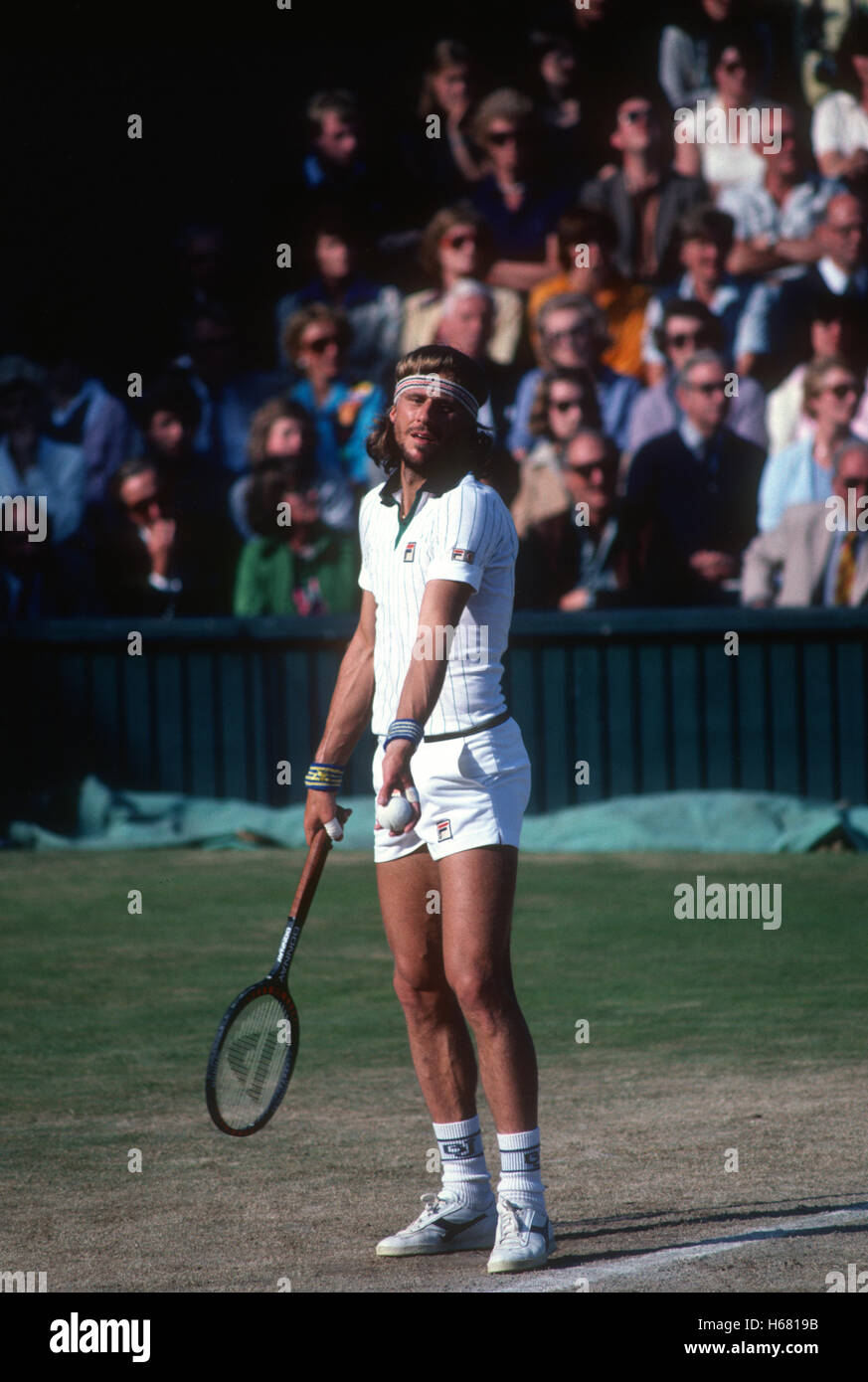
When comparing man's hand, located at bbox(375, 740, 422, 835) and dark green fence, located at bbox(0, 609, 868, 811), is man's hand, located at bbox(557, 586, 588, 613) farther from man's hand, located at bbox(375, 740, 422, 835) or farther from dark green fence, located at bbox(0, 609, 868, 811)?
man's hand, located at bbox(375, 740, 422, 835)

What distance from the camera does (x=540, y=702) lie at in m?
11.6

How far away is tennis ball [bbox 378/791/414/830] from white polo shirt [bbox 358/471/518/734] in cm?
30

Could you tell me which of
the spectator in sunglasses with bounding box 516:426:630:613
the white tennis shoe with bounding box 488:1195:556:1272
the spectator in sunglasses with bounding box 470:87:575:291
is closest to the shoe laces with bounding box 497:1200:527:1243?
the white tennis shoe with bounding box 488:1195:556:1272

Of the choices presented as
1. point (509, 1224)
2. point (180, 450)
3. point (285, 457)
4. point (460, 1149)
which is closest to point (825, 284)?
point (285, 457)

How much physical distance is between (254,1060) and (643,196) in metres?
9.73

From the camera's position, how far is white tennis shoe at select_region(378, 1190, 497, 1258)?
14.4 ft

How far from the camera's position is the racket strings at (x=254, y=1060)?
14.5 ft

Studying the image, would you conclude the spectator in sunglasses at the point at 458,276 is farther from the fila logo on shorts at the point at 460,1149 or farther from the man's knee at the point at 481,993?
the man's knee at the point at 481,993

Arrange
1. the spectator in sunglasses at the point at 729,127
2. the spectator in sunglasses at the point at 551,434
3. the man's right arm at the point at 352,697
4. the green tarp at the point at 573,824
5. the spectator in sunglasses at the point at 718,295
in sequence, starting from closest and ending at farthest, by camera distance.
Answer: the man's right arm at the point at 352,697 < the green tarp at the point at 573,824 < the spectator in sunglasses at the point at 551,434 < the spectator in sunglasses at the point at 718,295 < the spectator in sunglasses at the point at 729,127

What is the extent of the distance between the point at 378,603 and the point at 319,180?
9.96m

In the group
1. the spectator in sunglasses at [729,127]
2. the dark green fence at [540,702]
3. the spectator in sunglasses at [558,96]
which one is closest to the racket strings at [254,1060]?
the dark green fence at [540,702]

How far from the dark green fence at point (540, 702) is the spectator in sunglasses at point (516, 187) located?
3.10 meters

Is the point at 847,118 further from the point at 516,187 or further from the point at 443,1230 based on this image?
the point at 443,1230
